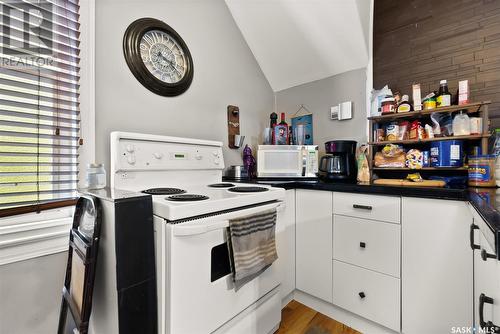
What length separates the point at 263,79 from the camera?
230 centimetres

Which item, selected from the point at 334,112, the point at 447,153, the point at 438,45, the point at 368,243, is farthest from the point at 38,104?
the point at 438,45

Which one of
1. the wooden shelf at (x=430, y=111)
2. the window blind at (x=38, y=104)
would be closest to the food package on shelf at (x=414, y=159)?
the wooden shelf at (x=430, y=111)

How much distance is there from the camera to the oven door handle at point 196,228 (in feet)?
2.57

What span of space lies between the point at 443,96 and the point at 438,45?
0.45 metres

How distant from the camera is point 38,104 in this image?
1023 millimetres

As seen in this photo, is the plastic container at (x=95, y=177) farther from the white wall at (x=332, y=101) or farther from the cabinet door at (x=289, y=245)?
the white wall at (x=332, y=101)

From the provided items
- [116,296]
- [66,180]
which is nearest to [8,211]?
[66,180]

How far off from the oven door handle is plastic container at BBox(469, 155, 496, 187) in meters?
1.38

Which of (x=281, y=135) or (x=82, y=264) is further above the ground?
(x=281, y=135)

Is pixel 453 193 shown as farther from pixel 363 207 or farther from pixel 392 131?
pixel 392 131

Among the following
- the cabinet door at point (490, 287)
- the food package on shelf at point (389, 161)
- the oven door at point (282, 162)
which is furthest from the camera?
the oven door at point (282, 162)

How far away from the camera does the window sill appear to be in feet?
2.97

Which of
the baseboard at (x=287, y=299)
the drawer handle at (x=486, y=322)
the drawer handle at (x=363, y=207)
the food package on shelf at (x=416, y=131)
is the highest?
the food package on shelf at (x=416, y=131)

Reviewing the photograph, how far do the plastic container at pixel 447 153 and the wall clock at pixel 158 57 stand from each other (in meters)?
1.69
